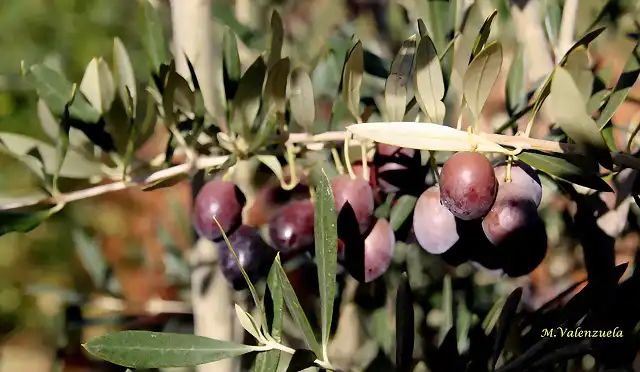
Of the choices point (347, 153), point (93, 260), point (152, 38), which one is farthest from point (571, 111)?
point (93, 260)

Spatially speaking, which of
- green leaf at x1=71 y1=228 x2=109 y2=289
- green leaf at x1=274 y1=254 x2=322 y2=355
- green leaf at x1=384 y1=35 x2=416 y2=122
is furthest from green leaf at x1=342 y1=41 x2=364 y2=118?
green leaf at x1=71 y1=228 x2=109 y2=289

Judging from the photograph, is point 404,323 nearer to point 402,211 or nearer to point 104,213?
point 402,211

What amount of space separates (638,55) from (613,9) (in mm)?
302

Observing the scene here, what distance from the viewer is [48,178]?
1.54 feet

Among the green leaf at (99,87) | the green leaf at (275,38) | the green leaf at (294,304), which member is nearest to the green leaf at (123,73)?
the green leaf at (99,87)

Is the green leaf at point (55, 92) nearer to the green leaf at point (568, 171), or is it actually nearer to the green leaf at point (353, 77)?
the green leaf at point (353, 77)

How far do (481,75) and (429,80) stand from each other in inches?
1.1

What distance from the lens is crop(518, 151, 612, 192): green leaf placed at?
302 mm

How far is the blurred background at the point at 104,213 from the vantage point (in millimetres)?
726

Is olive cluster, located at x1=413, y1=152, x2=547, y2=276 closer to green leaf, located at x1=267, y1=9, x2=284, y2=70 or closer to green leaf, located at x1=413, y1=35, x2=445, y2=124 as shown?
green leaf, located at x1=413, y1=35, x2=445, y2=124

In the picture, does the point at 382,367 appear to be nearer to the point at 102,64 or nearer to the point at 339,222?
the point at 339,222

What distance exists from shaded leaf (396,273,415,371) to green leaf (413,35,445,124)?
0.10 meters

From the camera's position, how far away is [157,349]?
0.33 metres

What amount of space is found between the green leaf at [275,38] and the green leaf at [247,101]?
22 millimetres
